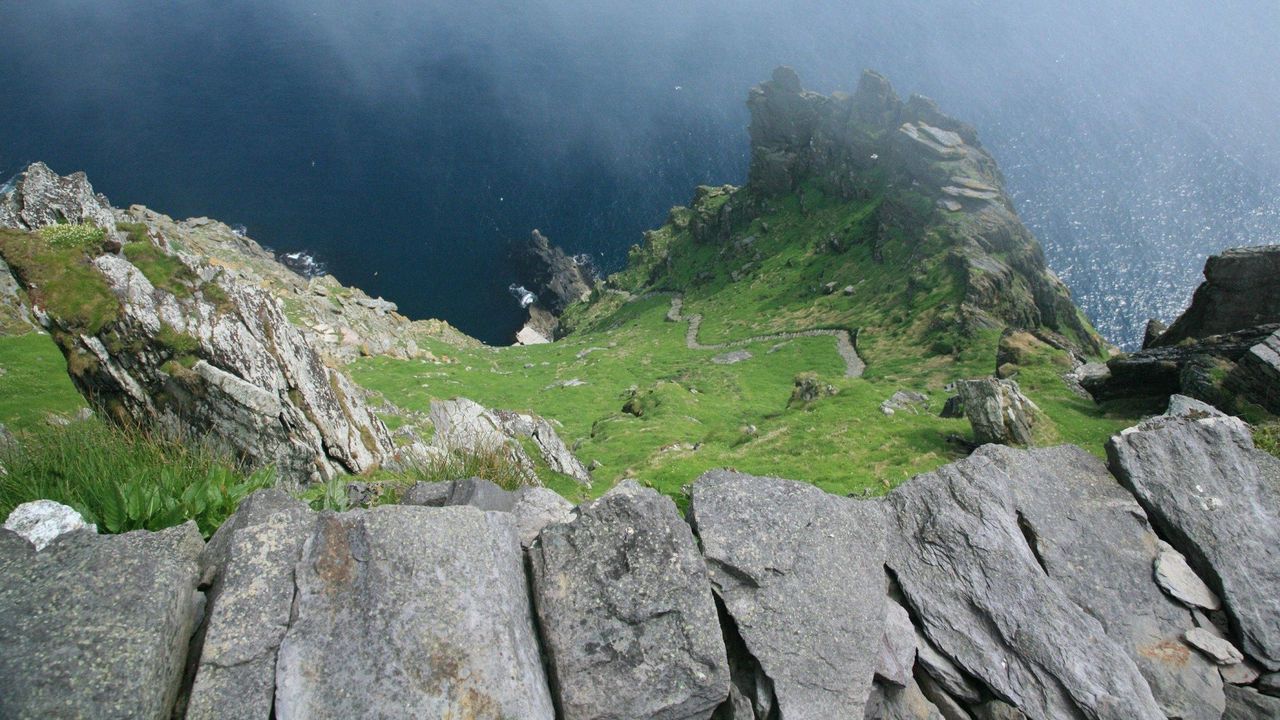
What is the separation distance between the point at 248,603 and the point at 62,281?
16.5m

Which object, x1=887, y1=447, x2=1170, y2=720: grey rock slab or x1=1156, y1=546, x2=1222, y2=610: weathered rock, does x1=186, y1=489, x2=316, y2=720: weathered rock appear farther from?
x1=1156, y1=546, x2=1222, y2=610: weathered rock

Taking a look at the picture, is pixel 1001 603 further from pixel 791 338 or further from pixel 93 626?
pixel 791 338

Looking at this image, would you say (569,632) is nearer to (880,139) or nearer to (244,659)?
(244,659)

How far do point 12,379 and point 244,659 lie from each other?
25524mm

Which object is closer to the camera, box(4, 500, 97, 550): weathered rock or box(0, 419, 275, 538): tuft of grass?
box(4, 500, 97, 550): weathered rock

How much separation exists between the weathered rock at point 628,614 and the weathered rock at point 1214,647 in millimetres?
9361

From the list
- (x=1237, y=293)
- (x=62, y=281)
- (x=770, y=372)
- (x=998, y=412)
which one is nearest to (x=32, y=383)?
(x=62, y=281)

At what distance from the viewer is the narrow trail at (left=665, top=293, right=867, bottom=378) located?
10962 centimetres

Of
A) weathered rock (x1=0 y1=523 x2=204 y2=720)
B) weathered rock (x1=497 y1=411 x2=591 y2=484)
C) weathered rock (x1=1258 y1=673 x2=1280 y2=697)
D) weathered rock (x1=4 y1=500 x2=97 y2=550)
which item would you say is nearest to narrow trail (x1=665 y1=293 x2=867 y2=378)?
weathered rock (x1=497 y1=411 x2=591 y2=484)

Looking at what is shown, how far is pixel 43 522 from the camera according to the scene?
815cm

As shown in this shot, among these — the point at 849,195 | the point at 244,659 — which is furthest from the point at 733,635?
the point at 849,195

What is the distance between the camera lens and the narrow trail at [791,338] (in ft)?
360

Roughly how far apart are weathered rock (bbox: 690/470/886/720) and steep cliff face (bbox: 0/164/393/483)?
1292 cm

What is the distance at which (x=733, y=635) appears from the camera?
10672 mm
